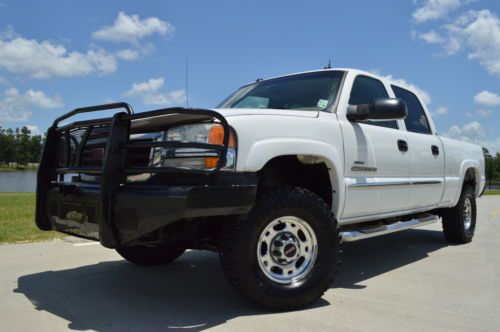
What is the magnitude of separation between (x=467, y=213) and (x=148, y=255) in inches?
186

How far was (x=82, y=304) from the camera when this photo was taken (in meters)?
3.46

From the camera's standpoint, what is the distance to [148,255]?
184 inches

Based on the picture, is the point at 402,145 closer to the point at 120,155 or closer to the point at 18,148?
the point at 120,155

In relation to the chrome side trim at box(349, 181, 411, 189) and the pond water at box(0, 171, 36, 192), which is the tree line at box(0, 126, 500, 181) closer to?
the pond water at box(0, 171, 36, 192)

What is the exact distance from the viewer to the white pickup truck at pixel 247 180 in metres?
2.97

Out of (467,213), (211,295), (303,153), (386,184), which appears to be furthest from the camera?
(467,213)

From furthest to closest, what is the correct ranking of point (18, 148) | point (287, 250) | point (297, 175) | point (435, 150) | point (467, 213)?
point (18, 148), point (467, 213), point (435, 150), point (297, 175), point (287, 250)

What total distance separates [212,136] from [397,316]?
1815 millimetres

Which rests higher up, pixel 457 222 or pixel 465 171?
pixel 465 171

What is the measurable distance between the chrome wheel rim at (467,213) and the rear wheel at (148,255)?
4.29 meters

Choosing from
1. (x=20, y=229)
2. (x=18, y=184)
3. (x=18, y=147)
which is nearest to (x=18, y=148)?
(x=18, y=147)

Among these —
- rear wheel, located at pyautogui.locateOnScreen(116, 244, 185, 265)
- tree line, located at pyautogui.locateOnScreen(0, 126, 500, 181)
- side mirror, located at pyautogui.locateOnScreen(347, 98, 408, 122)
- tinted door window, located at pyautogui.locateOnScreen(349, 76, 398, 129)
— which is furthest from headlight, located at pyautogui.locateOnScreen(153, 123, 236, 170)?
tree line, located at pyautogui.locateOnScreen(0, 126, 500, 181)

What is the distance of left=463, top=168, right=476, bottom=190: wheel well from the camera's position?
6.67 meters

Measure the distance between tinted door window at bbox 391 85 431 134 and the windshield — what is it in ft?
4.24
